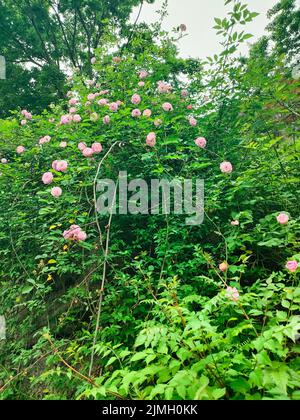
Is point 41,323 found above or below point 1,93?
below

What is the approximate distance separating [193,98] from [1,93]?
15.7 feet

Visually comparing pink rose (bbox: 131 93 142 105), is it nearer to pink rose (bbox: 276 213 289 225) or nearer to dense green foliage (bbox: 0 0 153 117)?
pink rose (bbox: 276 213 289 225)

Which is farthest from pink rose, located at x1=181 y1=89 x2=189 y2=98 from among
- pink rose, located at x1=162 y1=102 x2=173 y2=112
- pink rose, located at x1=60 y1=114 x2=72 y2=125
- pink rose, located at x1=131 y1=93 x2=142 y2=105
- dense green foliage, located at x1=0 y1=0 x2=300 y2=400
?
pink rose, located at x1=60 y1=114 x2=72 y2=125

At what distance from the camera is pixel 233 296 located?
1.06 meters

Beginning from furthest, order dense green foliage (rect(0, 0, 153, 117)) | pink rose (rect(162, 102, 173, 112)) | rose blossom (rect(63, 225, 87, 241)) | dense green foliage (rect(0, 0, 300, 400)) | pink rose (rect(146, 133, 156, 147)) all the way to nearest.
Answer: dense green foliage (rect(0, 0, 153, 117)) → pink rose (rect(162, 102, 173, 112)) → pink rose (rect(146, 133, 156, 147)) → rose blossom (rect(63, 225, 87, 241)) → dense green foliage (rect(0, 0, 300, 400))

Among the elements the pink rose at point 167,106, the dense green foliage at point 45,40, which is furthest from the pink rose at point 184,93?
the dense green foliage at point 45,40

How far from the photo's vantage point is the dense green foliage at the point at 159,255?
101 centimetres

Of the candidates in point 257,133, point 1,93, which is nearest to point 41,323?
point 257,133

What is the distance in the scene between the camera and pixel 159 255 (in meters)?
1.71

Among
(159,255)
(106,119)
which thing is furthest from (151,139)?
(159,255)

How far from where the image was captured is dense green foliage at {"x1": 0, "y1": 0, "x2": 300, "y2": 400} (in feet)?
3.32

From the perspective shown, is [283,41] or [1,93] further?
[283,41]

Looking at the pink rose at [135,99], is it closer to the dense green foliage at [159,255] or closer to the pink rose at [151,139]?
the dense green foliage at [159,255]
